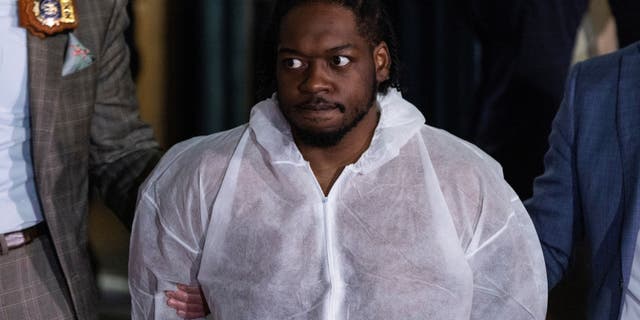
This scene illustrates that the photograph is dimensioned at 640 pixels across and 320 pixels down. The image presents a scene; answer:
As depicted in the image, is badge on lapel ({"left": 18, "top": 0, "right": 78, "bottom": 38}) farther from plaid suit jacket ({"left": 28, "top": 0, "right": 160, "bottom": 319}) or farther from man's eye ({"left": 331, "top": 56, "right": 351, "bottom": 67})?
man's eye ({"left": 331, "top": 56, "right": 351, "bottom": 67})

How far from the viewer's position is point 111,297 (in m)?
3.99

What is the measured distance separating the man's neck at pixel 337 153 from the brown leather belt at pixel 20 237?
52cm

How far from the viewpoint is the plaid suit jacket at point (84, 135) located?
2111 mm

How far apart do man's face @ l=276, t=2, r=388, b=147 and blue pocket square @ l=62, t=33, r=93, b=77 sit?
0.44 meters

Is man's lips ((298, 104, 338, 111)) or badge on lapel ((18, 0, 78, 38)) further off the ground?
badge on lapel ((18, 0, 78, 38))

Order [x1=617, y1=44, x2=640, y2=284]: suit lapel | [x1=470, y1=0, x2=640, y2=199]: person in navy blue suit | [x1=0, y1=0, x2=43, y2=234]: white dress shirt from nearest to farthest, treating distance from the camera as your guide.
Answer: [x1=617, y1=44, x2=640, y2=284]: suit lapel
[x1=0, y1=0, x2=43, y2=234]: white dress shirt
[x1=470, y1=0, x2=640, y2=199]: person in navy blue suit

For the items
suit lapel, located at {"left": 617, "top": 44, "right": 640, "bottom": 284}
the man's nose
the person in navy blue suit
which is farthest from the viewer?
the person in navy blue suit

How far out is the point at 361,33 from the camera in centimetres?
194

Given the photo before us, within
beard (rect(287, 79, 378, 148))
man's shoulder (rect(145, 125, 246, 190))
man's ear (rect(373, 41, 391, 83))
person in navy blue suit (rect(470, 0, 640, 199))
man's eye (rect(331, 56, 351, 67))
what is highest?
man's eye (rect(331, 56, 351, 67))

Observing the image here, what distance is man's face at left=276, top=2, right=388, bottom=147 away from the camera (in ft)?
6.23

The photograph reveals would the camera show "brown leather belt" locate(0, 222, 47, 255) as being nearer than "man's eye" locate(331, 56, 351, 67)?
No

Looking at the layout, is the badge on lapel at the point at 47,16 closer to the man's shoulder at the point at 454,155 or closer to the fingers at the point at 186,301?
the fingers at the point at 186,301

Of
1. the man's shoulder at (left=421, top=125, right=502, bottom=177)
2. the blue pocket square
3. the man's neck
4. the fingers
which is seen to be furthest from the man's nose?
the blue pocket square

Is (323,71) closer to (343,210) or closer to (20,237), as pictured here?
(343,210)
